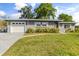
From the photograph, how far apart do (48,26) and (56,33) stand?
2.14 ft

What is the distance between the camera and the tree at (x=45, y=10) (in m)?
10.9

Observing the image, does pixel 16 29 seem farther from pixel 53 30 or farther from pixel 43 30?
pixel 53 30

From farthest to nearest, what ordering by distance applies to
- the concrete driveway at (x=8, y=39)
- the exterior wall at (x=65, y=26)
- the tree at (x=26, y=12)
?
the exterior wall at (x=65, y=26), the tree at (x=26, y=12), the concrete driveway at (x=8, y=39)

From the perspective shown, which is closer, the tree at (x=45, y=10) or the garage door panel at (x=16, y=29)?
the tree at (x=45, y=10)

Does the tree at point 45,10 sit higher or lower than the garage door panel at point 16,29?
higher

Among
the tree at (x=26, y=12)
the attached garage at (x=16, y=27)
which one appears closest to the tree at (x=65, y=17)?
the tree at (x=26, y=12)

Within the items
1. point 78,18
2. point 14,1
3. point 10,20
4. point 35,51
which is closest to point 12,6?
point 14,1

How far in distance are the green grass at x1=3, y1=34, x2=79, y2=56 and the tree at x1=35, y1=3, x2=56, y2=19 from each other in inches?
38.4

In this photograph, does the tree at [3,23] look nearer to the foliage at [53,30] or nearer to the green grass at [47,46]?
the green grass at [47,46]

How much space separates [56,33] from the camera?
447 inches

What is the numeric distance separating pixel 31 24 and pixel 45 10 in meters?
1.09

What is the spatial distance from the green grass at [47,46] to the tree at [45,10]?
975 millimetres

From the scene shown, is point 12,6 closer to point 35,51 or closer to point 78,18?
point 35,51

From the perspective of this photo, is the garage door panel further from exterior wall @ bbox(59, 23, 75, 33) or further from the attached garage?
exterior wall @ bbox(59, 23, 75, 33)
